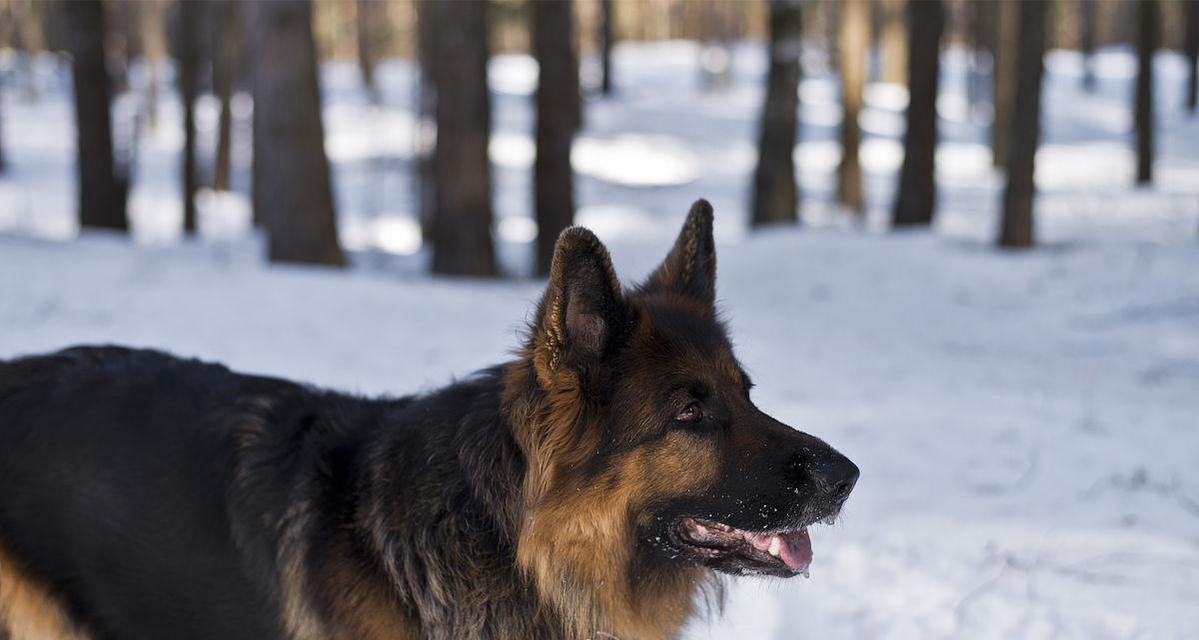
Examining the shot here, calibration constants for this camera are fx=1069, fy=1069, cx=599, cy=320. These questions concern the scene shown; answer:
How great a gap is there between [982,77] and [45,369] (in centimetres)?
4149

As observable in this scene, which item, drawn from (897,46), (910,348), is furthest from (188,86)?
(897,46)

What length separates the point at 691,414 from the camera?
138 inches

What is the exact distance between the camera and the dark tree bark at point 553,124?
586 inches

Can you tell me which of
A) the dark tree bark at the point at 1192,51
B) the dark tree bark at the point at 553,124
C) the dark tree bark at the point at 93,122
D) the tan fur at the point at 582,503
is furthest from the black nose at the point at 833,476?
the dark tree bark at the point at 1192,51

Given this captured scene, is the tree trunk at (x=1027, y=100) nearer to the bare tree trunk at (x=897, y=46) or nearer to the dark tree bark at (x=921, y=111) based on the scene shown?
the dark tree bark at (x=921, y=111)

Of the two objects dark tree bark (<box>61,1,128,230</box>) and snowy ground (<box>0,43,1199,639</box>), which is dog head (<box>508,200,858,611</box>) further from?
dark tree bark (<box>61,1,128,230</box>)

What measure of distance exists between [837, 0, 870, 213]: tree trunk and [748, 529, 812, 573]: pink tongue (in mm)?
19061

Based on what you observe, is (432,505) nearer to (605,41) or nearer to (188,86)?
(188,86)

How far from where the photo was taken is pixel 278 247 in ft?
44.7

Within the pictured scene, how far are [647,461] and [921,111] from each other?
52.7 ft

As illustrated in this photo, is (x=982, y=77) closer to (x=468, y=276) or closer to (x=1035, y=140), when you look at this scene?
(x=1035, y=140)

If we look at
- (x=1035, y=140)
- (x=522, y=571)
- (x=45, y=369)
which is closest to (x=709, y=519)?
(x=522, y=571)

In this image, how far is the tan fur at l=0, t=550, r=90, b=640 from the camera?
3477mm

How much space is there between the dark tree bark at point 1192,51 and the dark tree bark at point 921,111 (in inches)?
621
